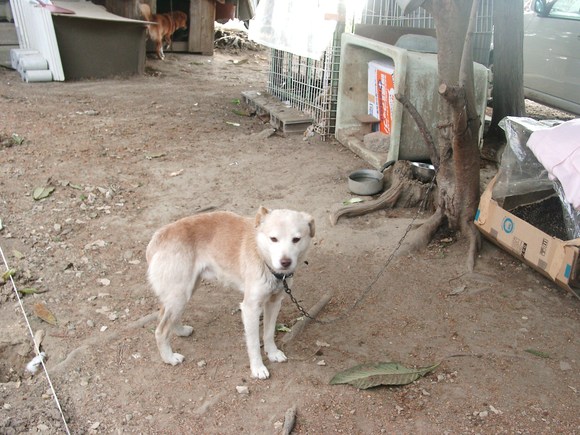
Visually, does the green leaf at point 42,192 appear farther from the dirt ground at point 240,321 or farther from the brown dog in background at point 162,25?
the brown dog in background at point 162,25

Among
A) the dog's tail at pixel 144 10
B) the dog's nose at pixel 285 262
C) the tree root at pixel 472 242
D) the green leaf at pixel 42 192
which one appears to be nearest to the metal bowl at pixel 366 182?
the tree root at pixel 472 242

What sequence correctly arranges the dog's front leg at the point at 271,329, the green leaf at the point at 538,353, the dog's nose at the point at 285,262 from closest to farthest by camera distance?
the dog's nose at the point at 285,262 < the dog's front leg at the point at 271,329 < the green leaf at the point at 538,353

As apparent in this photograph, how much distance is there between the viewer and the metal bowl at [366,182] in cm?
614

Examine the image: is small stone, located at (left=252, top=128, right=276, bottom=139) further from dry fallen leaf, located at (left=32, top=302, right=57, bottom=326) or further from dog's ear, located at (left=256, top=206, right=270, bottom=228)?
dog's ear, located at (left=256, top=206, right=270, bottom=228)

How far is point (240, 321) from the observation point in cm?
428

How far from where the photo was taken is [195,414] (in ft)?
11.1

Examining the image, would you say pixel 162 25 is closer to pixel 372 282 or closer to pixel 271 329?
pixel 372 282

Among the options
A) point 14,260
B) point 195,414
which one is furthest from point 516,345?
point 14,260

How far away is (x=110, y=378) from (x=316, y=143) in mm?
4995

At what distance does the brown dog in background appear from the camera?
12.6m

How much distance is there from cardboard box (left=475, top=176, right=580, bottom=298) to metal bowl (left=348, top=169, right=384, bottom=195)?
136cm

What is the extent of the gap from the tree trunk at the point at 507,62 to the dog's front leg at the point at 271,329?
15.3 feet

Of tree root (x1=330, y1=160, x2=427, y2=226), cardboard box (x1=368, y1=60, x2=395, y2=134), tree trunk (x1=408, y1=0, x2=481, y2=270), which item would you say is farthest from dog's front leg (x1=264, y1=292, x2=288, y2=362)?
cardboard box (x1=368, y1=60, x2=395, y2=134)

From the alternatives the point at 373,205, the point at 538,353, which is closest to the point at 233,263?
the point at 538,353
